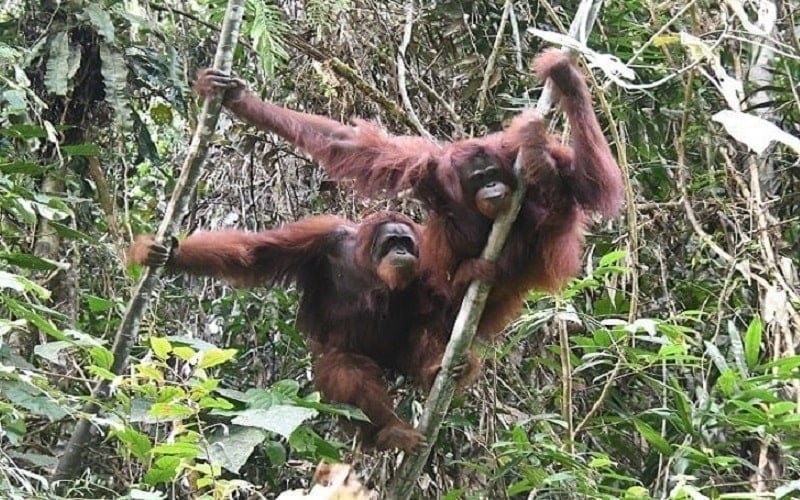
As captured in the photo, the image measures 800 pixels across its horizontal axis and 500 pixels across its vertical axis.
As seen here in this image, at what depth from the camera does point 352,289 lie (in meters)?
4.08

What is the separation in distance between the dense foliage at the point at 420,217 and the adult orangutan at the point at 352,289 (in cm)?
19

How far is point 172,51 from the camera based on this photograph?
4.20 meters

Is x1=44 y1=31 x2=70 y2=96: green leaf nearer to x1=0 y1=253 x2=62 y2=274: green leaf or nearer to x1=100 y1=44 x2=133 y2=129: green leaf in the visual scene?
x1=100 y1=44 x2=133 y2=129: green leaf

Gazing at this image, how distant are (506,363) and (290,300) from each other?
98 cm

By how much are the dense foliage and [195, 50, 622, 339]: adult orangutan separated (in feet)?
0.60

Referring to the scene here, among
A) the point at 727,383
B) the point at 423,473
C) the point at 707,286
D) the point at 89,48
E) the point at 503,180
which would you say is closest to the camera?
the point at 727,383

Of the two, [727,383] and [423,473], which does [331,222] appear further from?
[727,383]

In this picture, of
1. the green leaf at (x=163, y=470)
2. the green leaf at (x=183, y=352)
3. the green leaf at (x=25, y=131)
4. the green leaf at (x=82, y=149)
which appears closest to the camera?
the green leaf at (x=183, y=352)

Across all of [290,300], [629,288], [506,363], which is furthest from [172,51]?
[629,288]

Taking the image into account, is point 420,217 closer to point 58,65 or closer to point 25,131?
point 58,65

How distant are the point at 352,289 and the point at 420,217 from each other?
2.29 feet

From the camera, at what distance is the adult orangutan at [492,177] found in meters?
3.18

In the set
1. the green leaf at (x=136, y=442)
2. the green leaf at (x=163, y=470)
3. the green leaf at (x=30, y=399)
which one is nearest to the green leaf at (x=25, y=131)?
the green leaf at (x=30, y=399)

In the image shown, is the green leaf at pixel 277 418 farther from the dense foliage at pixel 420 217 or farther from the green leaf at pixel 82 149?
the green leaf at pixel 82 149
